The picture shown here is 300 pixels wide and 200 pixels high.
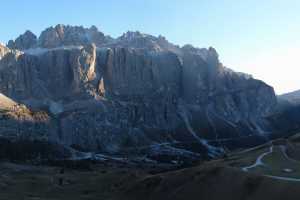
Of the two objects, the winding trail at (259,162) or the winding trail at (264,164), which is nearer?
the winding trail at (264,164)

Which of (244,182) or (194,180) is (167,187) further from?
(244,182)

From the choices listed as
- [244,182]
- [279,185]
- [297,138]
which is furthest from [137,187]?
[297,138]

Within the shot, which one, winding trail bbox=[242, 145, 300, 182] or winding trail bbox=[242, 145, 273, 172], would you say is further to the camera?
winding trail bbox=[242, 145, 273, 172]

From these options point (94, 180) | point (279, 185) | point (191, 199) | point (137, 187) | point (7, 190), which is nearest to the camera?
point (279, 185)

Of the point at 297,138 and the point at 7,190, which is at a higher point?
the point at 297,138

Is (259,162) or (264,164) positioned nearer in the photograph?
(264,164)

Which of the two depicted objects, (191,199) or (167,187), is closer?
(191,199)

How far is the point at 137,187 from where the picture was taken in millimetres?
101188

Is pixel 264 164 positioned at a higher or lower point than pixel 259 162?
lower

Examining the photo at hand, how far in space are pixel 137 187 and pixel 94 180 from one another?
5563 centimetres

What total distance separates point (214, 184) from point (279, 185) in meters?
13.3

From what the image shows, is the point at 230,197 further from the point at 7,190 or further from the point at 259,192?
the point at 7,190

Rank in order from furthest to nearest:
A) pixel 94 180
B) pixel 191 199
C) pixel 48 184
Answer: pixel 94 180
pixel 48 184
pixel 191 199

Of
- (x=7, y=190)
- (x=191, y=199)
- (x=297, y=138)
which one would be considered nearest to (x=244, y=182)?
(x=191, y=199)
